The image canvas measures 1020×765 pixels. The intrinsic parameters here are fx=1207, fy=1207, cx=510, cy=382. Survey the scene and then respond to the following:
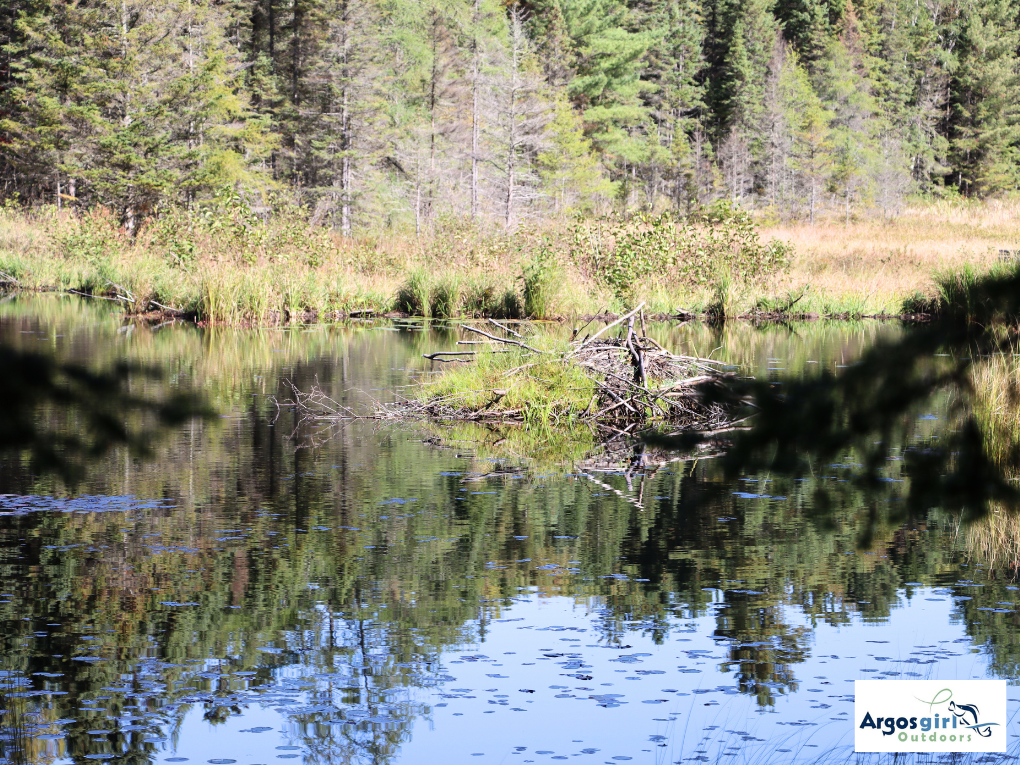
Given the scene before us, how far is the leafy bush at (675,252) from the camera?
25844 millimetres

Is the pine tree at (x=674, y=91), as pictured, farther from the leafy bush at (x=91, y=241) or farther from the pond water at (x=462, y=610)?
the pond water at (x=462, y=610)

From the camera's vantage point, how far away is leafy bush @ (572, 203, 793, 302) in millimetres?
25844

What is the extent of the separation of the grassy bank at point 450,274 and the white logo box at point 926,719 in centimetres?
1818

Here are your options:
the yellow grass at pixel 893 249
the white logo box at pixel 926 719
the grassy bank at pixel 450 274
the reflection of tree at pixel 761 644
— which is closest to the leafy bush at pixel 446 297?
the grassy bank at pixel 450 274

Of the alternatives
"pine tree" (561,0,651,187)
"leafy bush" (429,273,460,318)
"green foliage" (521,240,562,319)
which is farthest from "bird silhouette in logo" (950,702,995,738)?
"pine tree" (561,0,651,187)

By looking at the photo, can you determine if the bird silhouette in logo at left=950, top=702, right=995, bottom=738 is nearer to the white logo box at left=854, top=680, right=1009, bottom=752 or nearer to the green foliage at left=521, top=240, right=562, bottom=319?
the white logo box at left=854, top=680, right=1009, bottom=752

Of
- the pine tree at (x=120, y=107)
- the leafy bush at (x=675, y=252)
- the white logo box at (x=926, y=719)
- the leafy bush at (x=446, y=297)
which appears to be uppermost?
the pine tree at (x=120, y=107)

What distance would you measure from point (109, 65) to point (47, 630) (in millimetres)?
40335

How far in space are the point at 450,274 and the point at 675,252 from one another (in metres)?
5.08

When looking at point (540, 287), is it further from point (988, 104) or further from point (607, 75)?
point (988, 104)

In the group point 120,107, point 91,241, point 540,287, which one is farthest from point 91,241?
point 540,287

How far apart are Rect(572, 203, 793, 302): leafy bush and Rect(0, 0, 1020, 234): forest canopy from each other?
593 inches

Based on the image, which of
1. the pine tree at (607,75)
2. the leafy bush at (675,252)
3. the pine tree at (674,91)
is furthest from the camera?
the pine tree at (674,91)

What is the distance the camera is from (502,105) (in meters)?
52.7
